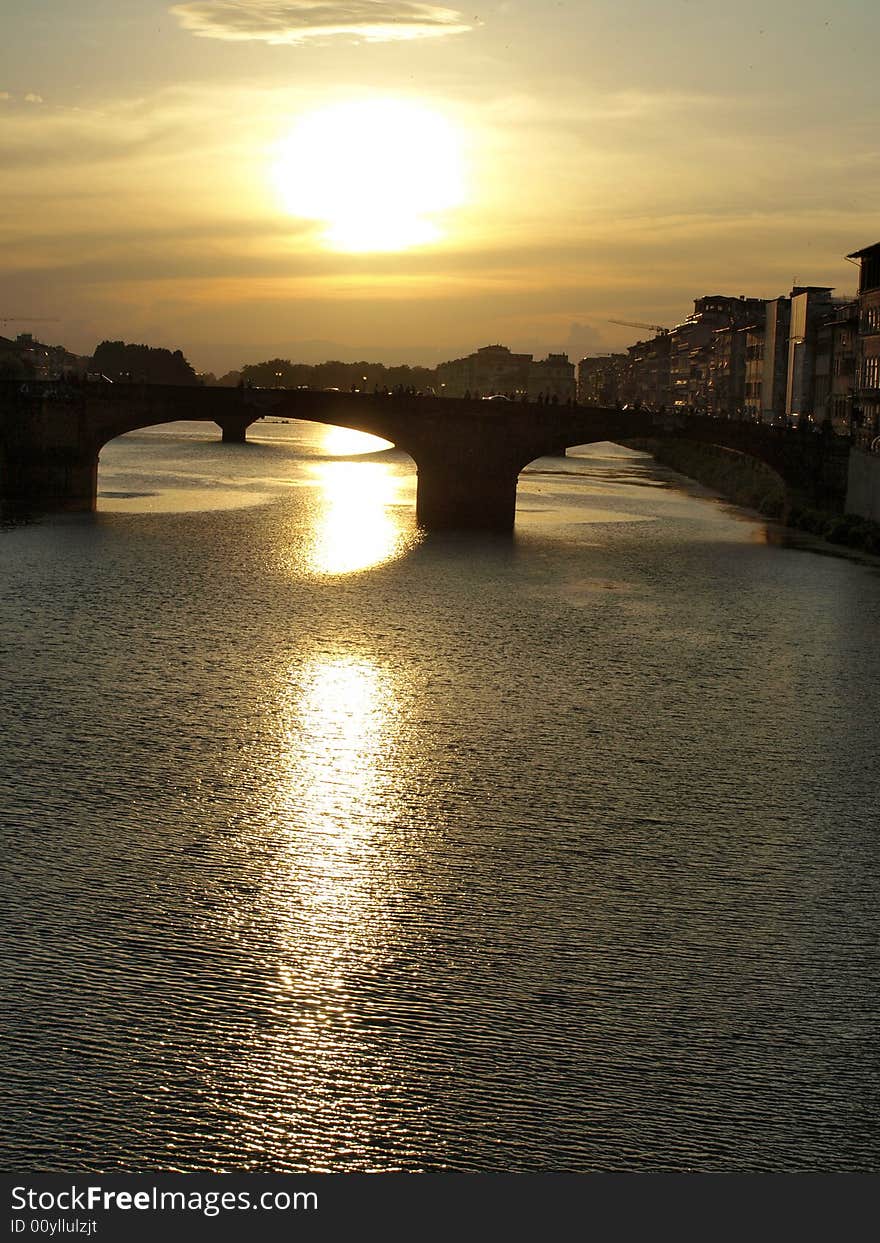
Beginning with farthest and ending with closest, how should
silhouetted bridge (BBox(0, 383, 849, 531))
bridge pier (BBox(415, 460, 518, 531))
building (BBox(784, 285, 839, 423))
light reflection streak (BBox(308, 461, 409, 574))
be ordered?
1. building (BBox(784, 285, 839, 423))
2. bridge pier (BBox(415, 460, 518, 531))
3. silhouetted bridge (BBox(0, 383, 849, 531))
4. light reflection streak (BBox(308, 461, 409, 574))

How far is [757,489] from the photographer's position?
6969cm

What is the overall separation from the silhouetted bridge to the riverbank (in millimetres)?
1710

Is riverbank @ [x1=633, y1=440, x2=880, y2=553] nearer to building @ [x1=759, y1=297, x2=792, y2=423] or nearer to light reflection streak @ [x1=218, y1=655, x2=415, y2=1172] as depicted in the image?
building @ [x1=759, y1=297, x2=792, y2=423]

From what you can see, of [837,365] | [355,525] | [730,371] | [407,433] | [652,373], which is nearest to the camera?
[355,525]

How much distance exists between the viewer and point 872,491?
168ft

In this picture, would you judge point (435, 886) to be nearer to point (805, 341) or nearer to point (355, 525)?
point (355, 525)

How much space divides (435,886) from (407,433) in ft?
133

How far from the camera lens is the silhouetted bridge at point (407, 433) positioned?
55.1 meters

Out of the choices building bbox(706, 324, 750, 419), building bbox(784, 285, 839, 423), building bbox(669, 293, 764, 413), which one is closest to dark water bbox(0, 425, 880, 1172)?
building bbox(784, 285, 839, 423)

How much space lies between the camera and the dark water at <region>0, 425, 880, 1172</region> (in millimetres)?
11297

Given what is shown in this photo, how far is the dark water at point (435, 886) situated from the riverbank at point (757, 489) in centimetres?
1577

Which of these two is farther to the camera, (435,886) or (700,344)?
(700,344)

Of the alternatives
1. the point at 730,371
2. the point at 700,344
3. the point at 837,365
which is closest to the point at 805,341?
the point at 837,365

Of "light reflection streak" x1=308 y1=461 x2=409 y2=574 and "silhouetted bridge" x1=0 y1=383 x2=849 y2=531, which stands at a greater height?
"silhouetted bridge" x1=0 y1=383 x2=849 y2=531
